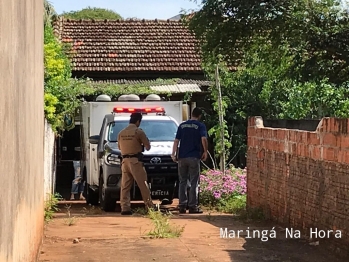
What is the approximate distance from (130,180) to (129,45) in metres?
15.6

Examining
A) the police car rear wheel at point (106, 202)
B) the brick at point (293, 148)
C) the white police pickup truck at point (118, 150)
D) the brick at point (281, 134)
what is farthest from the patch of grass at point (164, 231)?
the police car rear wheel at point (106, 202)

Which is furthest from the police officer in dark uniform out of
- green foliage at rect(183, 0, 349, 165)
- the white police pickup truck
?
green foliage at rect(183, 0, 349, 165)

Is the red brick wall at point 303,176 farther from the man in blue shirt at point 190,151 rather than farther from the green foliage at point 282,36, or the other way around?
the green foliage at point 282,36

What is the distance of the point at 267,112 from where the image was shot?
23375 millimetres

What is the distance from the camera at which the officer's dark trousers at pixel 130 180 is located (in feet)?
42.6

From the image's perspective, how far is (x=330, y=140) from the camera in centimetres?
828

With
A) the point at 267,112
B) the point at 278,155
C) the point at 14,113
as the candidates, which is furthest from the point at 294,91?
the point at 14,113

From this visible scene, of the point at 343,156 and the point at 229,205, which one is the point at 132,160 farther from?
the point at 343,156

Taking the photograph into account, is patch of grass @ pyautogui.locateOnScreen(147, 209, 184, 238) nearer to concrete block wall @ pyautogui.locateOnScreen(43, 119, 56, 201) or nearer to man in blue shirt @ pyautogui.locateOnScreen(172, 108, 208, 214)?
concrete block wall @ pyautogui.locateOnScreen(43, 119, 56, 201)

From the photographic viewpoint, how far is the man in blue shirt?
42.2 feet

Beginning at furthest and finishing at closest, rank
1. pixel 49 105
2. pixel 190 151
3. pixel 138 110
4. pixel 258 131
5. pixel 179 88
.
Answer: pixel 179 88 < pixel 138 110 < pixel 49 105 < pixel 190 151 < pixel 258 131

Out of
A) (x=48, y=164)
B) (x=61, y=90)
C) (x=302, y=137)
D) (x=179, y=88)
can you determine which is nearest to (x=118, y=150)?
(x=48, y=164)

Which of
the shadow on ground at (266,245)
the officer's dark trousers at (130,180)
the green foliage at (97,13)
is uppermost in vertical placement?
the green foliage at (97,13)

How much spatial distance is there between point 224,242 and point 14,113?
4.80 metres
